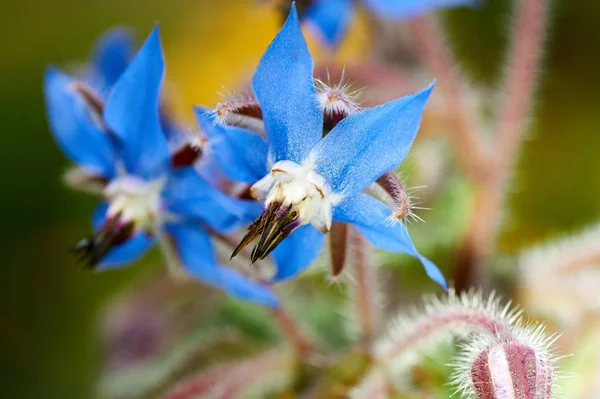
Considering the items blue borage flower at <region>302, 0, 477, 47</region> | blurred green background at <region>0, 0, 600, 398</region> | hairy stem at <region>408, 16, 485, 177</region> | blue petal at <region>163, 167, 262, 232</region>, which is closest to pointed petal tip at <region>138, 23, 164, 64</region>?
blue petal at <region>163, 167, 262, 232</region>

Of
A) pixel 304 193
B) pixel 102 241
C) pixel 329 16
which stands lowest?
pixel 102 241

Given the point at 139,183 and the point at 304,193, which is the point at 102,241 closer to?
the point at 139,183

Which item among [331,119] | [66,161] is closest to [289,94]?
[331,119]

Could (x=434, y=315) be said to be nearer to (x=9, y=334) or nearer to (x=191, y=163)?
(x=191, y=163)

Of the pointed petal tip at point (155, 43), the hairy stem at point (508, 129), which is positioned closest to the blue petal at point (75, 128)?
the pointed petal tip at point (155, 43)

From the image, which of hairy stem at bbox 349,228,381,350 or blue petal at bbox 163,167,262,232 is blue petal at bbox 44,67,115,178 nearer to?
blue petal at bbox 163,167,262,232

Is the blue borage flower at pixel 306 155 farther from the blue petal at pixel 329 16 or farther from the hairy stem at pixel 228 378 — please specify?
the blue petal at pixel 329 16
